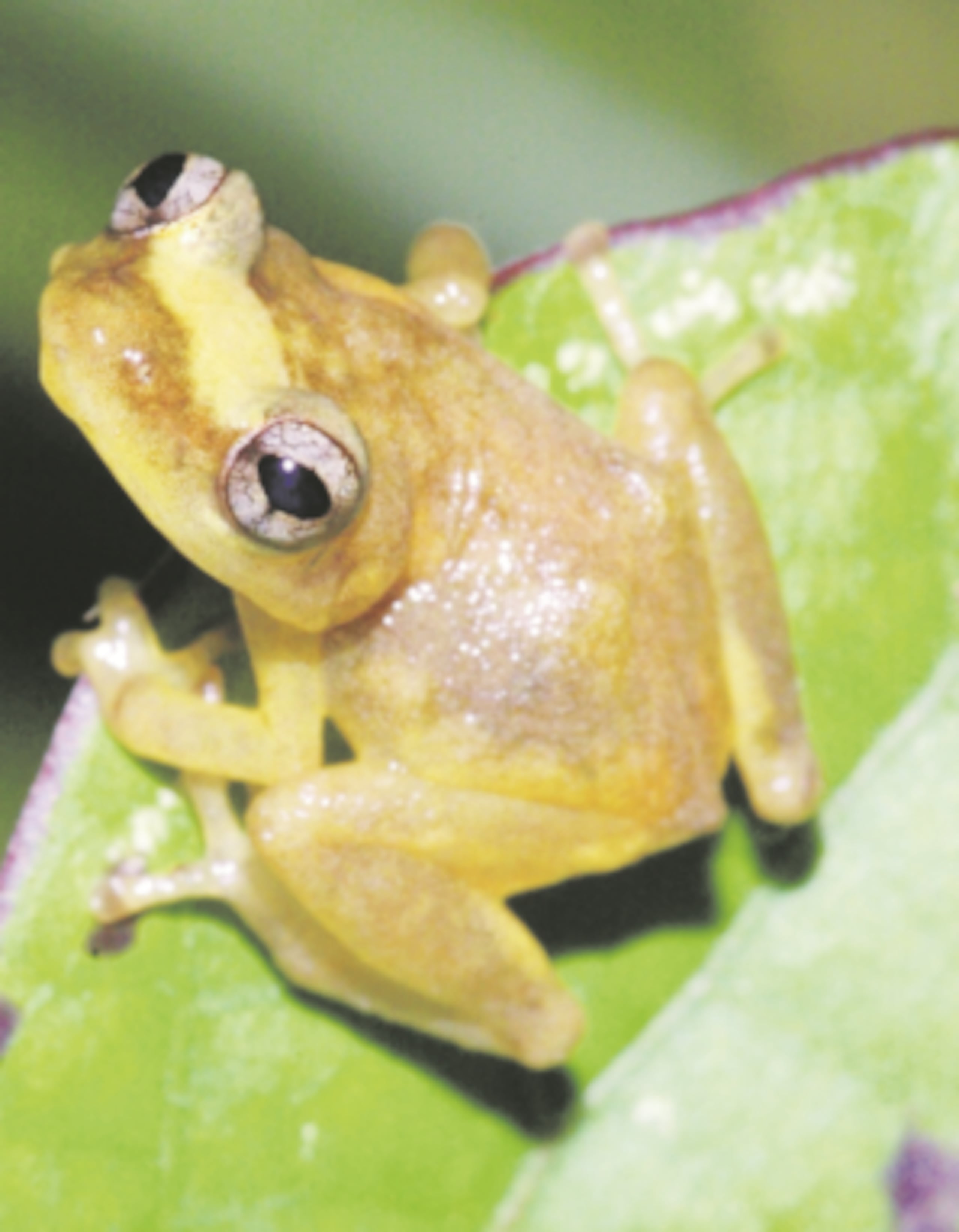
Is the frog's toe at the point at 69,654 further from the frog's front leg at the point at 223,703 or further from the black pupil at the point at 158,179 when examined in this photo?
the black pupil at the point at 158,179

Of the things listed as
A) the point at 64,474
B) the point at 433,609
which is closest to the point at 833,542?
the point at 433,609

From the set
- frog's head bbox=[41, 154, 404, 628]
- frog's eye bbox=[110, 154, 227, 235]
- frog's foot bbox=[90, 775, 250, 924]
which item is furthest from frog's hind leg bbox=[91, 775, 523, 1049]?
frog's eye bbox=[110, 154, 227, 235]

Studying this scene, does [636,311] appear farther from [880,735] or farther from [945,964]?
[945,964]

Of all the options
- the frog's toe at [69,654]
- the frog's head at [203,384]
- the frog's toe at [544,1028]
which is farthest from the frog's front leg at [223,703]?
the frog's toe at [544,1028]

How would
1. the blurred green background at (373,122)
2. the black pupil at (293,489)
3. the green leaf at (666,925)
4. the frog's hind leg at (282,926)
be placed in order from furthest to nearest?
the blurred green background at (373,122) < the frog's hind leg at (282,926) < the green leaf at (666,925) < the black pupil at (293,489)

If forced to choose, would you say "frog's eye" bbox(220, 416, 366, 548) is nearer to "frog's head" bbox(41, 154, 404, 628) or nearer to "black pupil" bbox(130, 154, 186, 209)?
"frog's head" bbox(41, 154, 404, 628)

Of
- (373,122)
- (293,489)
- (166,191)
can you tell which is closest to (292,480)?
(293,489)

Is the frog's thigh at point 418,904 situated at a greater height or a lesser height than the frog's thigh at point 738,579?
lesser
